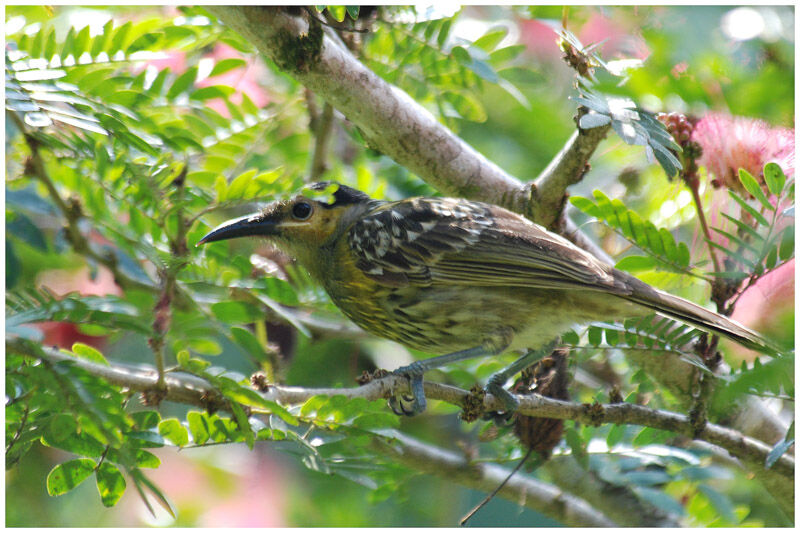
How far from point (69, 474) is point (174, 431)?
1.02ft

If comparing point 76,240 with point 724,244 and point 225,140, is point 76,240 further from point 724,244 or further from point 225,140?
point 724,244

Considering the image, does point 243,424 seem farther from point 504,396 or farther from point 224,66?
point 224,66

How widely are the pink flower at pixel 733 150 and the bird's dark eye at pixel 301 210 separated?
166cm

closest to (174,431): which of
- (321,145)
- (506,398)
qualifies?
(506,398)

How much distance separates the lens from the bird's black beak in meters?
2.86

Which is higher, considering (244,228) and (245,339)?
(244,228)

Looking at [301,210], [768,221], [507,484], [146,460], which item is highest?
[768,221]

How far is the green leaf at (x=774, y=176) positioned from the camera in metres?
2.43

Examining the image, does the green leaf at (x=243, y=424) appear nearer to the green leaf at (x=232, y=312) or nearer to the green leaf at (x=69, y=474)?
the green leaf at (x=69, y=474)

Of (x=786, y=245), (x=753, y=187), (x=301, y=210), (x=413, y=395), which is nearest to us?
(x=786, y=245)

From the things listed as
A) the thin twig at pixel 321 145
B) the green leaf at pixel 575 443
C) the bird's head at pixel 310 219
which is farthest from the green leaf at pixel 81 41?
the green leaf at pixel 575 443

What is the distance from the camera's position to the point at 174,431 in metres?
2.31

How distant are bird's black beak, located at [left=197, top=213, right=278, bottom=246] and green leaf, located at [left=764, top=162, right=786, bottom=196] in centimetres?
189

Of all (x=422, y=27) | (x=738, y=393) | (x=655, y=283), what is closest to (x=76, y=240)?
(x=422, y=27)
